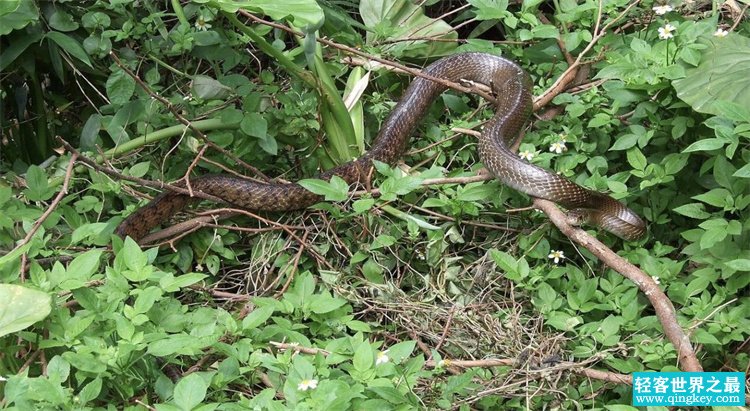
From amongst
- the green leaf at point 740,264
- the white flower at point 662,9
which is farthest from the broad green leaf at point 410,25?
the green leaf at point 740,264

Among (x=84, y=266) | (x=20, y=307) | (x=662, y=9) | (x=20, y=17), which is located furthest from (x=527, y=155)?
(x=20, y=17)

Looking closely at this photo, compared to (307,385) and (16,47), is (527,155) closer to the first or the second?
(307,385)

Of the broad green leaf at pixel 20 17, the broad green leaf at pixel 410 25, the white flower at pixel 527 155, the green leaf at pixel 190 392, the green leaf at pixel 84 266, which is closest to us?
the green leaf at pixel 190 392

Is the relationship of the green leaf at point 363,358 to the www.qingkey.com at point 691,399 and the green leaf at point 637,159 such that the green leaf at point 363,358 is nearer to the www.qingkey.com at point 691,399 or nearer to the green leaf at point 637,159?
the www.qingkey.com at point 691,399

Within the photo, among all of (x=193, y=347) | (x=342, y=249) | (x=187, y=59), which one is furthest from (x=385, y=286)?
(x=187, y=59)

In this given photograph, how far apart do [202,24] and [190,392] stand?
8.89 feet

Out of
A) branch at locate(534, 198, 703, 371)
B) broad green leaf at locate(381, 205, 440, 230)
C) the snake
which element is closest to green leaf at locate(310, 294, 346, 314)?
broad green leaf at locate(381, 205, 440, 230)

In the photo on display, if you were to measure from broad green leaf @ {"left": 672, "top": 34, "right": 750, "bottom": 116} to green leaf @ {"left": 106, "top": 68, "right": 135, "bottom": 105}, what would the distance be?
2980 millimetres

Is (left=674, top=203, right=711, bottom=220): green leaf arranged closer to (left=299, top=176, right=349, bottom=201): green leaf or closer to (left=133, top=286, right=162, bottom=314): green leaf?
(left=299, top=176, right=349, bottom=201): green leaf

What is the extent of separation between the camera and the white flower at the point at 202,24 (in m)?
5.02

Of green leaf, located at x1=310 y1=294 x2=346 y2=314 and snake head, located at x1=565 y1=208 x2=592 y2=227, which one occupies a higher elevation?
green leaf, located at x1=310 y1=294 x2=346 y2=314

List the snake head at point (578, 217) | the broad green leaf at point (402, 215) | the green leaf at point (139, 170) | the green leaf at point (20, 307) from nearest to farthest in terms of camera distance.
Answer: the green leaf at point (20, 307) → the snake head at point (578, 217) → the broad green leaf at point (402, 215) → the green leaf at point (139, 170)

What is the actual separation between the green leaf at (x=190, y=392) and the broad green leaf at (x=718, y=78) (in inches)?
106

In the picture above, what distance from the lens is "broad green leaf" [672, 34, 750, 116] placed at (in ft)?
13.7
